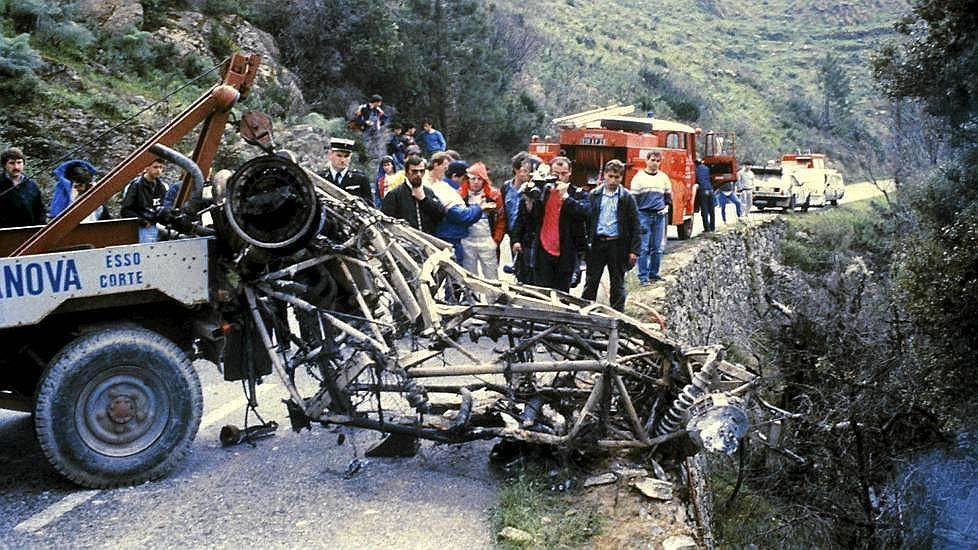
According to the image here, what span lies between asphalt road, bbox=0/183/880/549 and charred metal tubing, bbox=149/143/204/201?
1.89 metres

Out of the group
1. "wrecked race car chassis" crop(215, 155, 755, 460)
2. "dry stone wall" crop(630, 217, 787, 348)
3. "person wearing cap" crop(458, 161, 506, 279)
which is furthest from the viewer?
"dry stone wall" crop(630, 217, 787, 348)

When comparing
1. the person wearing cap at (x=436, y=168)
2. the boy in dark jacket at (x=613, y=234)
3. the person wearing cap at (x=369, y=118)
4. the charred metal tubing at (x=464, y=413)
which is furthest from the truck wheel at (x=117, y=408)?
the person wearing cap at (x=369, y=118)

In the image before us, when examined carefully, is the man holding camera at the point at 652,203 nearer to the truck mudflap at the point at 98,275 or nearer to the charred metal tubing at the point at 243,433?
the charred metal tubing at the point at 243,433

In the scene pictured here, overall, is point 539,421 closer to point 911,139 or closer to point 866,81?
point 911,139

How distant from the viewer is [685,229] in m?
17.2

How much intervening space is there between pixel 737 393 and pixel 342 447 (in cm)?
280

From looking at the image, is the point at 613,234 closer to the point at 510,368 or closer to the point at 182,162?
the point at 510,368

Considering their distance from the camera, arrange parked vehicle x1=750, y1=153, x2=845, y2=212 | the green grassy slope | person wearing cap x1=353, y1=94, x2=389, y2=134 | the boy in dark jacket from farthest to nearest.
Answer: the green grassy slope
parked vehicle x1=750, y1=153, x2=845, y2=212
person wearing cap x1=353, y1=94, x2=389, y2=134
the boy in dark jacket

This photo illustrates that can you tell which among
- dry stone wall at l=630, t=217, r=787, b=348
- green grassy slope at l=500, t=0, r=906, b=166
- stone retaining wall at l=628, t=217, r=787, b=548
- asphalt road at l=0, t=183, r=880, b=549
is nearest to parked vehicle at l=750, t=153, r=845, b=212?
dry stone wall at l=630, t=217, r=787, b=348

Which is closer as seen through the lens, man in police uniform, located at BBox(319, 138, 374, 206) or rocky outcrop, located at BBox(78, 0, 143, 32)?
man in police uniform, located at BBox(319, 138, 374, 206)

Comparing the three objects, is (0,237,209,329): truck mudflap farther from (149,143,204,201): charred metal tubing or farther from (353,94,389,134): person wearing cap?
(353,94,389,134): person wearing cap

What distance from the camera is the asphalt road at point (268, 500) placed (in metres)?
4.89

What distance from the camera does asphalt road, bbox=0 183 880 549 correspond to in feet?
16.0

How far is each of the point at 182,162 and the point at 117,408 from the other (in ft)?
5.30
